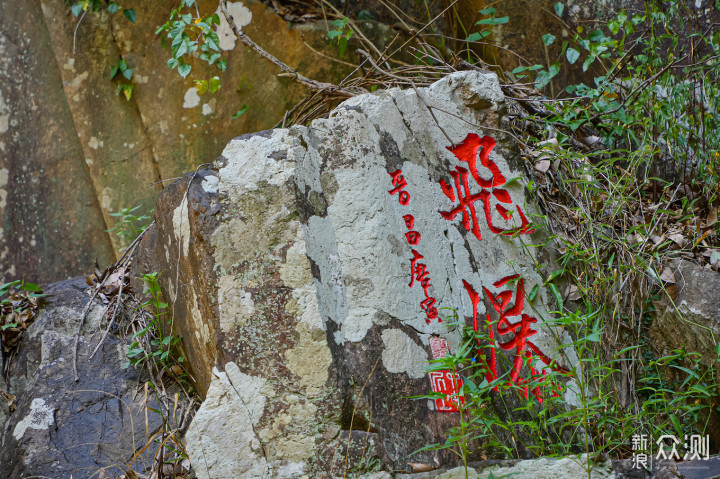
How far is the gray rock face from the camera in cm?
267

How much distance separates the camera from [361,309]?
2.34m

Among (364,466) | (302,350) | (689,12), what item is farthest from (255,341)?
(689,12)

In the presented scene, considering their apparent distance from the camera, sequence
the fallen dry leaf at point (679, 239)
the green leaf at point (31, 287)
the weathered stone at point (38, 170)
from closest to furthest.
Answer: the fallen dry leaf at point (679, 239)
the green leaf at point (31, 287)
the weathered stone at point (38, 170)

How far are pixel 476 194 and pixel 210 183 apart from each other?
45.4 inches

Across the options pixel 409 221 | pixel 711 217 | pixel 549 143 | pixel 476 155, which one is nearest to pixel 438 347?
pixel 409 221

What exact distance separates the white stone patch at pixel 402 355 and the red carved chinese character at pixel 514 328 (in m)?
0.31

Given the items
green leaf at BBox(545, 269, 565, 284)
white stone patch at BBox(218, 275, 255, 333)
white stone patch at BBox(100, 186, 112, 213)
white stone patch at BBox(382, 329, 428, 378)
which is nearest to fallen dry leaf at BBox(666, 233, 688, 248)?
green leaf at BBox(545, 269, 565, 284)

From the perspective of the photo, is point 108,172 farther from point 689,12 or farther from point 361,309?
point 689,12

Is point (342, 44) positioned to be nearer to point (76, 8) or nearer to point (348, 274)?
point (76, 8)

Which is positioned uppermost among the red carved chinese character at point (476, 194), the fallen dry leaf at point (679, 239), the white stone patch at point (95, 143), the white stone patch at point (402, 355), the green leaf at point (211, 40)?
the green leaf at point (211, 40)

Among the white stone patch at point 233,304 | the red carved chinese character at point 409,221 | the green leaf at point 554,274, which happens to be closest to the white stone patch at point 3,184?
the white stone patch at point 233,304

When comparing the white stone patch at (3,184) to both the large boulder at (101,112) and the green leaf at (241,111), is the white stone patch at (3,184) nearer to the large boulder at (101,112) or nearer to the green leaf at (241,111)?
the large boulder at (101,112)

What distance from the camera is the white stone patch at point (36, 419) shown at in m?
2.80

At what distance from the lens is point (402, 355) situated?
2.33m
